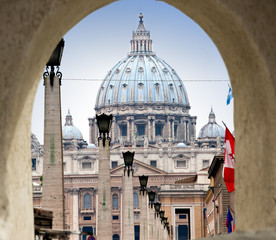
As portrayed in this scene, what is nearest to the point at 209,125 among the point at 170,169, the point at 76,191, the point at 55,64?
the point at 170,169

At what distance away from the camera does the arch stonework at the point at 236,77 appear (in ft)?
18.6

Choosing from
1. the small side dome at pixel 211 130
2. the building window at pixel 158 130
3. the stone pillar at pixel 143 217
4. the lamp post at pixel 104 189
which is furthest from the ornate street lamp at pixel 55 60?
the small side dome at pixel 211 130

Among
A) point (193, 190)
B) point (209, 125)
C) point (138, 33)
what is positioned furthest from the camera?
point (138, 33)

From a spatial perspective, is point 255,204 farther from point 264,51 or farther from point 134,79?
point 134,79

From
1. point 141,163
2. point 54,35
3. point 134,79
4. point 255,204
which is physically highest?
point 134,79

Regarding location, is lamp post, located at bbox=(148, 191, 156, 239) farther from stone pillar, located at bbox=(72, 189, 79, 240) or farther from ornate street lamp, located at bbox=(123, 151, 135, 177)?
stone pillar, located at bbox=(72, 189, 79, 240)

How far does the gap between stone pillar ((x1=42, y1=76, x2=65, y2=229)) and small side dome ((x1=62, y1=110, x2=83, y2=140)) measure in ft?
529

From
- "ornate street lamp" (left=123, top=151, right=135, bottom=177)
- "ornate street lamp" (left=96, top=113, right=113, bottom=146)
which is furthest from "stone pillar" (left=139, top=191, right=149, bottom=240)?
"ornate street lamp" (left=96, top=113, right=113, bottom=146)

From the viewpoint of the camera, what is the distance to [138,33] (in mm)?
196750

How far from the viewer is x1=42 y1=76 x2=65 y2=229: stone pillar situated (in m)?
11.2

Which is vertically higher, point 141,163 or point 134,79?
point 134,79

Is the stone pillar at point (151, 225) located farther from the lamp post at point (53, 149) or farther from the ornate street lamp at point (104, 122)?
the lamp post at point (53, 149)

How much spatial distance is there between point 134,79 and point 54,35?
176076 millimetres

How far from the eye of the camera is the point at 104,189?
16.1m
